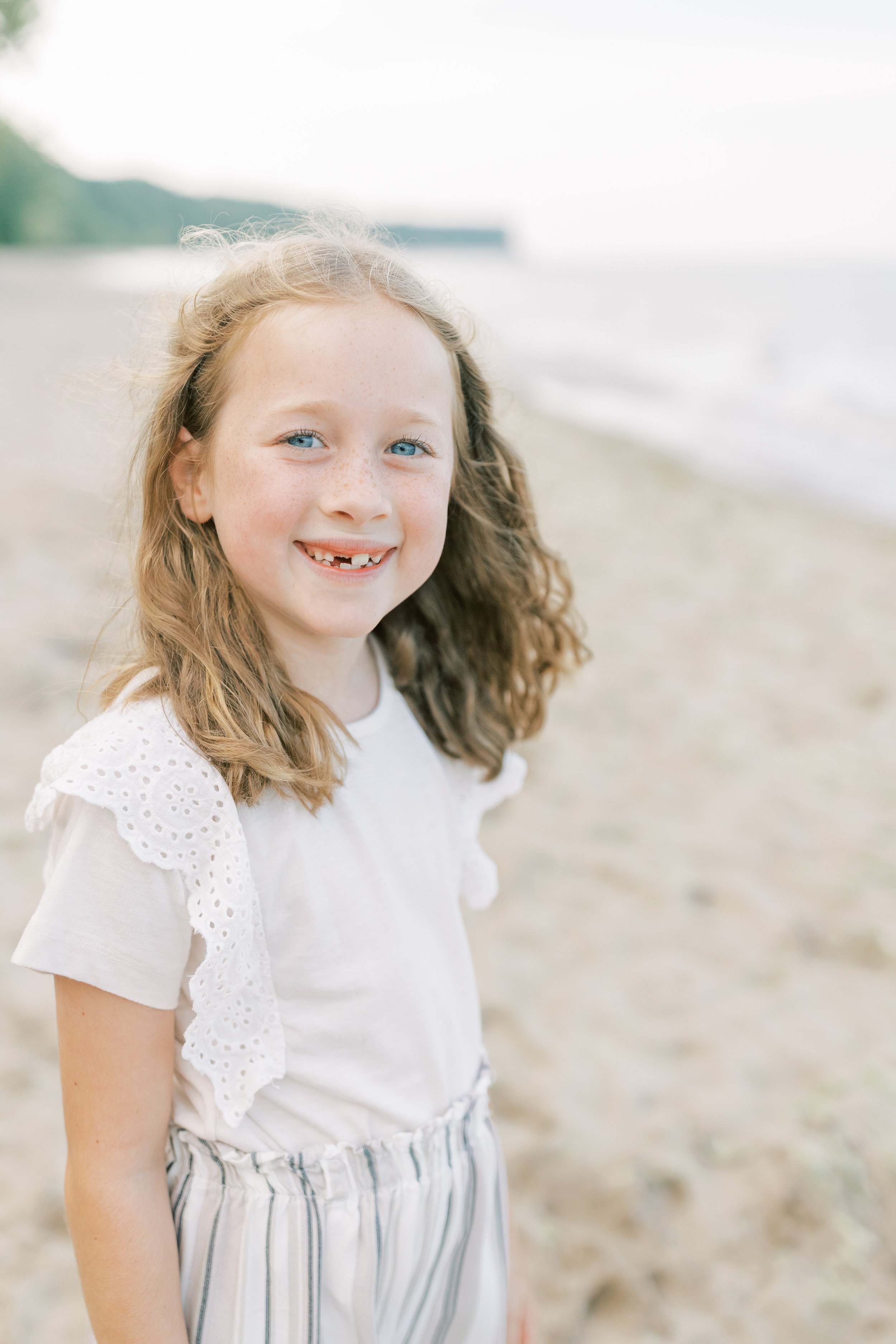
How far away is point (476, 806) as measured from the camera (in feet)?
4.65

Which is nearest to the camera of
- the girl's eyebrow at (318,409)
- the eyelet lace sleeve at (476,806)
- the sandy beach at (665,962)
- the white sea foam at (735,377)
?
the girl's eyebrow at (318,409)

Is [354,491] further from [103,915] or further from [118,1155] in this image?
[118,1155]

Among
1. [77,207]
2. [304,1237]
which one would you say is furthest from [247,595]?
[77,207]

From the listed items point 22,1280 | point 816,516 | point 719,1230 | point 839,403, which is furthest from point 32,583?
point 839,403

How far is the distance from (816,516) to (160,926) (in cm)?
787

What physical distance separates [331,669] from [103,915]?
0.41 meters

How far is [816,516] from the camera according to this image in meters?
8.03

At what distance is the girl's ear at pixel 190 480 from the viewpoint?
116 cm

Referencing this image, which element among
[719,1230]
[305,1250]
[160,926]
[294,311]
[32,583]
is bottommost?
[719,1230]

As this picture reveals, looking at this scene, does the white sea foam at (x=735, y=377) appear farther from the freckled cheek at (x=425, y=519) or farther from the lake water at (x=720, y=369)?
the freckled cheek at (x=425, y=519)

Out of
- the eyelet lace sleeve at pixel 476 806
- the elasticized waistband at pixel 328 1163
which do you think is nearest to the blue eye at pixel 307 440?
the eyelet lace sleeve at pixel 476 806

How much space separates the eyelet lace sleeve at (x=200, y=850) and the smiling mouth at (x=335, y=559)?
0.22 m

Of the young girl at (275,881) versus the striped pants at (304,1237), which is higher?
the young girl at (275,881)

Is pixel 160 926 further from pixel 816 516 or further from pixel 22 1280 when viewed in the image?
pixel 816 516
